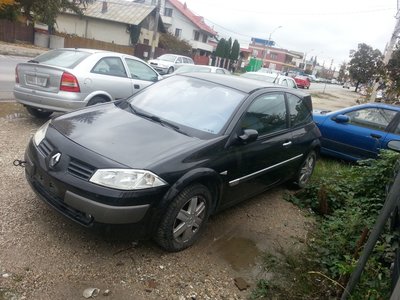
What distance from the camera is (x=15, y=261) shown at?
307 centimetres

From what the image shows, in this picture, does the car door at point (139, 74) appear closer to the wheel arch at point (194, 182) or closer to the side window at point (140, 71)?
the side window at point (140, 71)

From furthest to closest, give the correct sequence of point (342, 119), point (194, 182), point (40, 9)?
point (40, 9) < point (342, 119) < point (194, 182)

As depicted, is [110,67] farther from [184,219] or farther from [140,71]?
[184,219]

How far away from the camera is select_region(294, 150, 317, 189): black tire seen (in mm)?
5773

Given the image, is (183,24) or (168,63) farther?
(183,24)

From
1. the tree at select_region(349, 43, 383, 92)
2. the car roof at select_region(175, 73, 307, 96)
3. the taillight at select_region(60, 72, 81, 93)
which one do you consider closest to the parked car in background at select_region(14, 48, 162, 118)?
the taillight at select_region(60, 72, 81, 93)

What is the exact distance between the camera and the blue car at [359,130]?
7.06 metres

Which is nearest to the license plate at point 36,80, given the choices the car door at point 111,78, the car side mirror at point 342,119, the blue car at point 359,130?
the car door at point 111,78

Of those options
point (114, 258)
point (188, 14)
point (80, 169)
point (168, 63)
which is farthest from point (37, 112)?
point (188, 14)

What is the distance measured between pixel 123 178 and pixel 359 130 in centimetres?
573

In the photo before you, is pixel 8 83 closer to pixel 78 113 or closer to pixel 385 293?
pixel 78 113

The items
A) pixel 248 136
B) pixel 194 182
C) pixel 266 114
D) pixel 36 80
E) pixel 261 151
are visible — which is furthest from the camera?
pixel 36 80

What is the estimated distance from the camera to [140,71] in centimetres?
795

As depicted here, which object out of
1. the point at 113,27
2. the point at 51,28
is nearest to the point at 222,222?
the point at 51,28
